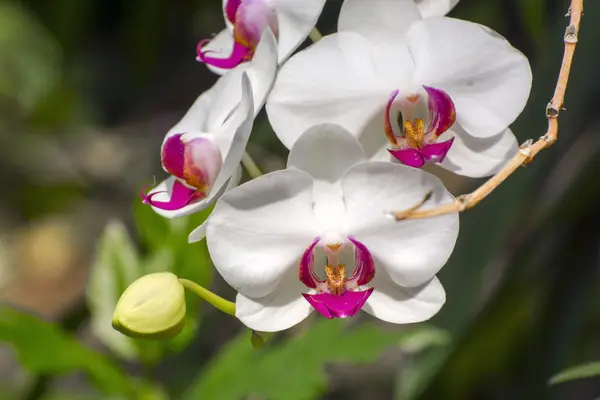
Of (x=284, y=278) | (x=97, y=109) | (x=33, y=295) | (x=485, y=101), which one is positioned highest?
(x=485, y=101)

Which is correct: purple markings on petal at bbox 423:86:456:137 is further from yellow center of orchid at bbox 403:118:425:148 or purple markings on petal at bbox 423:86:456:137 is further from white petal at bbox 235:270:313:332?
white petal at bbox 235:270:313:332

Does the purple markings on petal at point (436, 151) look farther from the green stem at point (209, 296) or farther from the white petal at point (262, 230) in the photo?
the green stem at point (209, 296)

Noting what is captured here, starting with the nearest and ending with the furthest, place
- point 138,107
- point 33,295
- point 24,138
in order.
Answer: point 33,295, point 24,138, point 138,107

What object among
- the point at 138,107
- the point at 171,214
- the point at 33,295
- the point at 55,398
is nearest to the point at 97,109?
the point at 138,107

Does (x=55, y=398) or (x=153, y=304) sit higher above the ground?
(x=153, y=304)

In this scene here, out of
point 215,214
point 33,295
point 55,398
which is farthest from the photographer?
point 33,295

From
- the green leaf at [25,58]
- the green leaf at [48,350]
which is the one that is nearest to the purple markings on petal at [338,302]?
the green leaf at [48,350]

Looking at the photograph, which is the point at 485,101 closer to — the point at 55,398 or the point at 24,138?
the point at 55,398
